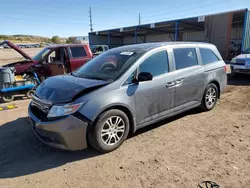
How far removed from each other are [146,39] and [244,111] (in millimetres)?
33716

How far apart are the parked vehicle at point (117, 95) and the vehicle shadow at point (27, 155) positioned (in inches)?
11.5

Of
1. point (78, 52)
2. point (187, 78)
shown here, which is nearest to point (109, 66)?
point (187, 78)

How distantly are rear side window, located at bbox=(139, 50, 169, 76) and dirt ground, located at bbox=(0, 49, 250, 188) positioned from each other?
1.20 metres

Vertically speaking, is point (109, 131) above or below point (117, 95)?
below

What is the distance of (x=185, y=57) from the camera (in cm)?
458

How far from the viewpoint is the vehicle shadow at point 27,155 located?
3057 mm

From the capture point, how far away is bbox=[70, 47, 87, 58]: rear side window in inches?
324

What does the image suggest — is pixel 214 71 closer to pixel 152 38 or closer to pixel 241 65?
pixel 241 65

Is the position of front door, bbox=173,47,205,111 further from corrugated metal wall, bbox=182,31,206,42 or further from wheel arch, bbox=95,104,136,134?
corrugated metal wall, bbox=182,31,206,42

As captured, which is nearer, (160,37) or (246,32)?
(246,32)

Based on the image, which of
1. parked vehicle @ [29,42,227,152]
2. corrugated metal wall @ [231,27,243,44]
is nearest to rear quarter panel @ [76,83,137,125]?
parked vehicle @ [29,42,227,152]

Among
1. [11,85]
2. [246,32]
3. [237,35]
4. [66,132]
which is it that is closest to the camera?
[66,132]

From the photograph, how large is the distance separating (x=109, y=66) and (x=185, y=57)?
68.9 inches

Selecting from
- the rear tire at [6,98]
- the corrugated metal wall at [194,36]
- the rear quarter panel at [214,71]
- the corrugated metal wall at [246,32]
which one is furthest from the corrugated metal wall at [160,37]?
the rear tire at [6,98]
